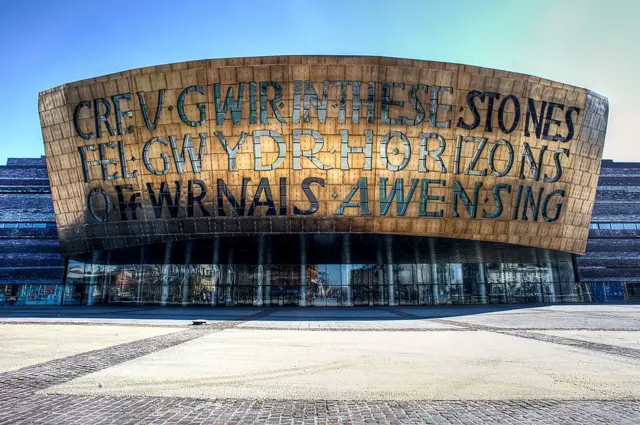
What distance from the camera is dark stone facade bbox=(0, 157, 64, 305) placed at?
156 ft

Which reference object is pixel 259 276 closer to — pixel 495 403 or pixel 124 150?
pixel 124 150

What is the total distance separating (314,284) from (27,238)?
40.3 m

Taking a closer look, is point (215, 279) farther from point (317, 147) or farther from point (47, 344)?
point (47, 344)

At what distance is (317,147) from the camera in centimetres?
2870

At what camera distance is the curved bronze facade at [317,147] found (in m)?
28.2

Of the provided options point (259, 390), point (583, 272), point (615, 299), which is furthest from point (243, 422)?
point (615, 299)

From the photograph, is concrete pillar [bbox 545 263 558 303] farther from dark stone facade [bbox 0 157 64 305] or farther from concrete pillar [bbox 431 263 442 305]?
dark stone facade [bbox 0 157 64 305]

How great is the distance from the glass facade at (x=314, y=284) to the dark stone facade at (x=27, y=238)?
4.56m

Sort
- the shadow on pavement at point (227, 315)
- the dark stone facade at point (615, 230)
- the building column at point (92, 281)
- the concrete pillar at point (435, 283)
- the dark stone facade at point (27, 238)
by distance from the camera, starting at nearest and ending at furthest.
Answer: the shadow on pavement at point (227, 315) → the concrete pillar at point (435, 283) → the building column at point (92, 281) → the dark stone facade at point (27, 238) → the dark stone facade at point (615, 230)

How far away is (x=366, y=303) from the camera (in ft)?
140

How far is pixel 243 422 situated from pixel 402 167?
87.4ft

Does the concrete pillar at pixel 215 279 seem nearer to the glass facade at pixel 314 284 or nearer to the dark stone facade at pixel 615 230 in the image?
the glass facade at pixel 314 284

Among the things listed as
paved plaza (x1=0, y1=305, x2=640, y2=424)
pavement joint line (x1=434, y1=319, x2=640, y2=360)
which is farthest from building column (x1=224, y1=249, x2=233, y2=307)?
pavement joint line (x1=434, y1=319, x2=640, y2=360)

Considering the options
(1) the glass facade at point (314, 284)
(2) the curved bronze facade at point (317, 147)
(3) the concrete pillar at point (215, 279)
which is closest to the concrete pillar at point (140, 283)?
(1) the glass facade at point (314, 284)
